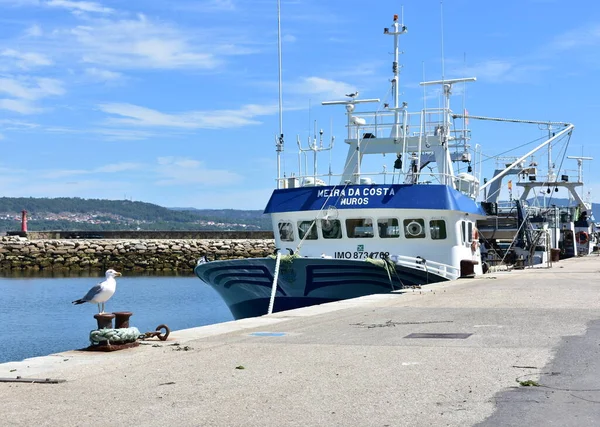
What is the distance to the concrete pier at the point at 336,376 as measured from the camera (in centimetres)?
735

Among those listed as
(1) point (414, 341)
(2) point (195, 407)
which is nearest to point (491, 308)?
(1) point (414, 341)

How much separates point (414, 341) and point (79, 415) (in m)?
5.64

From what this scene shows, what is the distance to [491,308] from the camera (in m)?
16.6

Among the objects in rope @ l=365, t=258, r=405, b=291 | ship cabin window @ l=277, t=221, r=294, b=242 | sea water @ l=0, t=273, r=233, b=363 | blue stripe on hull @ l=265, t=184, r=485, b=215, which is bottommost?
sea water @ l=0, t=273, r=233, b=363

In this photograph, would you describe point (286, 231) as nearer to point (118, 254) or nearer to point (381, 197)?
point (381, 197)

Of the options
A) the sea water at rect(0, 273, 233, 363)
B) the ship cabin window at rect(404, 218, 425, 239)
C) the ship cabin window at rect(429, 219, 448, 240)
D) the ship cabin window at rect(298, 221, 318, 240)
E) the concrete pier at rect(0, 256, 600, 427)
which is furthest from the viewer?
the sea water at rect(0, 273, 233, 363)

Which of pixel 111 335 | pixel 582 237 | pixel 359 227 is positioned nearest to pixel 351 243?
pixel 359 227

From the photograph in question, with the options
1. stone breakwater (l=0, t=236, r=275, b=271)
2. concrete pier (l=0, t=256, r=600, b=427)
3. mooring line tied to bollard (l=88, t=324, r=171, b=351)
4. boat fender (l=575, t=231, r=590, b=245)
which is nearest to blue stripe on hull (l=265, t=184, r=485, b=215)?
concrete pier (l=0, t=256, r=600, b=427)

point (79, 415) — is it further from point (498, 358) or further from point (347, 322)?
point (347, 322)

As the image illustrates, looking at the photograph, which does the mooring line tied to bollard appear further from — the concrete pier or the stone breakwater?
the stone breakwater

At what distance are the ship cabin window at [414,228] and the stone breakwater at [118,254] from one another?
42892 millimetres

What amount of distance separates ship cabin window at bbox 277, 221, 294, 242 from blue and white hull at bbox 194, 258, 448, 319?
2.27m

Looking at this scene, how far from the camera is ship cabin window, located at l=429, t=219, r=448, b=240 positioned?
23.6 metres

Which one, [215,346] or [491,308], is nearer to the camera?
[215,346]
